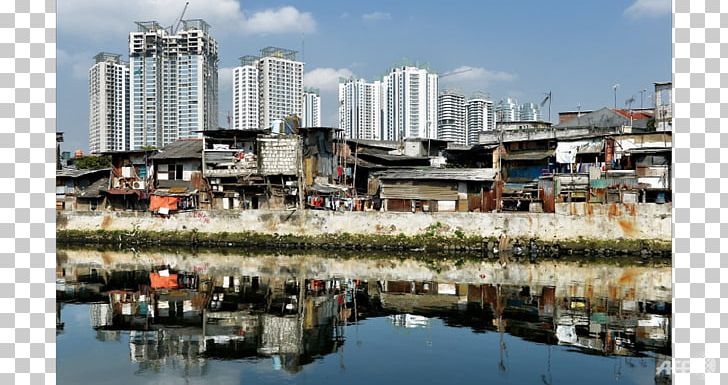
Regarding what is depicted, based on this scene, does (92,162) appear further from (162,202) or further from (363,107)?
(363,107)

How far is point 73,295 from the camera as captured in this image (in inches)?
1046

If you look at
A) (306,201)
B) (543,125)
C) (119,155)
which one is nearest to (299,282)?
(306,201)

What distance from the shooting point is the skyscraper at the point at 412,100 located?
9569cm

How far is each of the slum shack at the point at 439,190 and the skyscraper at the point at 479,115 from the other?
2247 inches

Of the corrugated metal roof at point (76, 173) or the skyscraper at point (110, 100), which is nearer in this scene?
the corrugated metal roof at point (76, 173)

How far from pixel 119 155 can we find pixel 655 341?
4442 centimetres

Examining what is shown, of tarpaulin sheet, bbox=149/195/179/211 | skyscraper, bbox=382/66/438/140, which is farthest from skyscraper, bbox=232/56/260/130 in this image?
tarpaulin sheet, bbox=149/195/179/211

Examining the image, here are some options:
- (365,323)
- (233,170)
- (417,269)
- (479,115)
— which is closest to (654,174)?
(417,269)

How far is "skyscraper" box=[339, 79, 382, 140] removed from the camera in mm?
101500

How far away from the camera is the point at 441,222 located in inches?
1553

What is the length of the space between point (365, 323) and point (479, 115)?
3253 inches

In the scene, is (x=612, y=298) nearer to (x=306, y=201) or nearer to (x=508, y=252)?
(x=508, y=252)

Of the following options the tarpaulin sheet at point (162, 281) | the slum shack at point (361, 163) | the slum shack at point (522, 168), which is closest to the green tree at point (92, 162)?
the slum shack at point (361, 163)

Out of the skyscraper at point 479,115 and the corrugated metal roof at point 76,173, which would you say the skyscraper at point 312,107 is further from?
the corrugated metal roof at point 76,173
